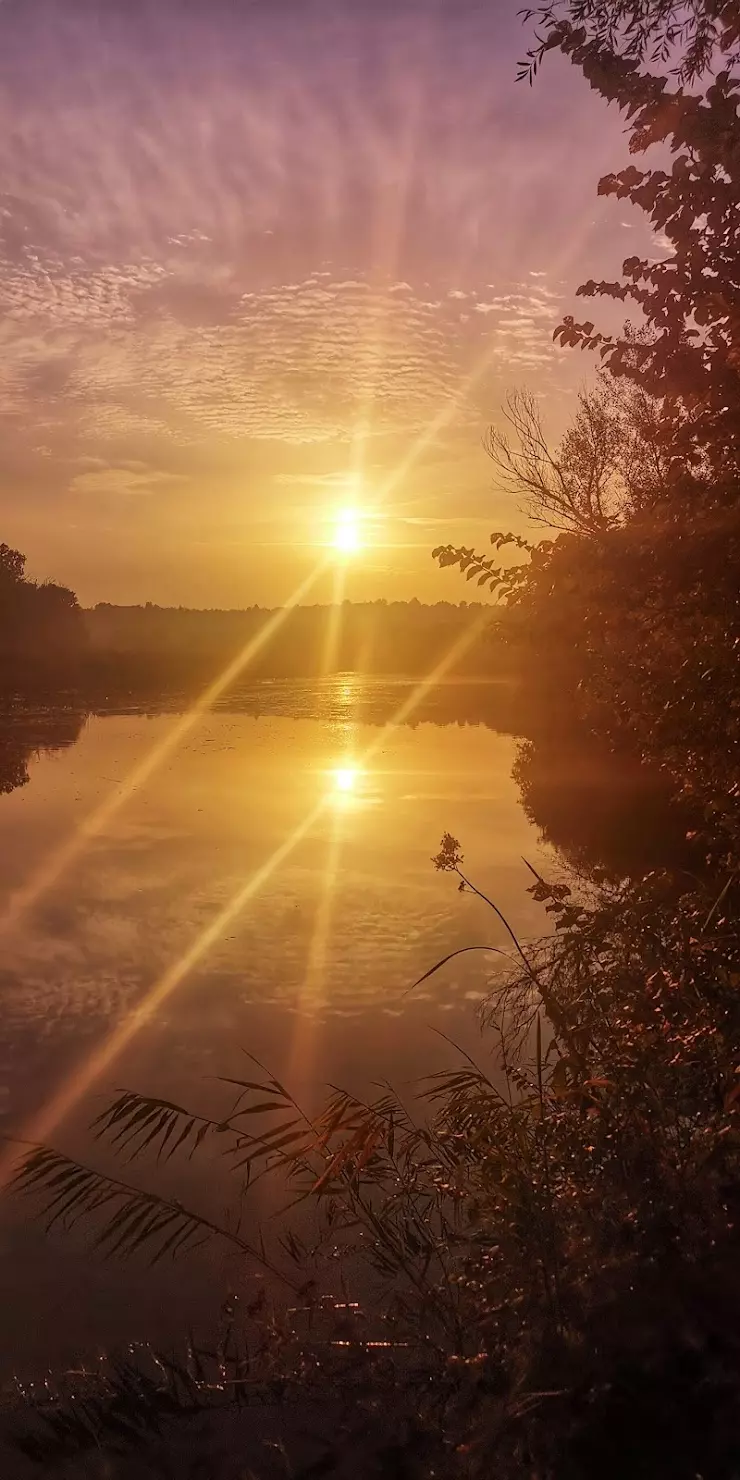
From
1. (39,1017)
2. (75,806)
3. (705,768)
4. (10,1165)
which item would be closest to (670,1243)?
(705,768)

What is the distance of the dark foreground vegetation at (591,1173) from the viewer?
459 cm

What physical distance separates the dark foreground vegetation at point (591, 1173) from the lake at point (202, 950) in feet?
1.40

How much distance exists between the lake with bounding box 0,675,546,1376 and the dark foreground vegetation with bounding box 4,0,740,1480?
428mm

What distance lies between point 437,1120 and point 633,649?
11.9 feet

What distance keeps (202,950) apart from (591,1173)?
22.6ft

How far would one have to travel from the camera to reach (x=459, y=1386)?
16.0 ft

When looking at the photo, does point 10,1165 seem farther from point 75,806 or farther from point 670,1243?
point 75,806

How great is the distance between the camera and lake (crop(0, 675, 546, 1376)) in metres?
6.18

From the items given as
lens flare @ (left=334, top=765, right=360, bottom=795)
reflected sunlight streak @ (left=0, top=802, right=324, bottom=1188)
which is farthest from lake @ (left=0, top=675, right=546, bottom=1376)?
lens flare @ (left=334, top=765, right=360, bottom=795)

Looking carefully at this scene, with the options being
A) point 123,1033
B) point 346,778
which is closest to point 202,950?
point 123,1033

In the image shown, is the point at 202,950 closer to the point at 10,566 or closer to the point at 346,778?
the point at 346,778

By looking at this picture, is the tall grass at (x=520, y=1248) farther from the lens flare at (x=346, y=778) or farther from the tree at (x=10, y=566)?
the tree at (x=10, y=566)

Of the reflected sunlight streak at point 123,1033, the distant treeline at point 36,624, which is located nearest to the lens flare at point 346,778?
the reflected sunlight streak at point 123,1033

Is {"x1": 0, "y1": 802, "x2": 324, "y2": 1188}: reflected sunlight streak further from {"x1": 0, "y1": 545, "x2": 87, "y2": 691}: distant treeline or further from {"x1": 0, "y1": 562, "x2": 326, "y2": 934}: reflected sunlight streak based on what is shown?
{"x1": 0, "y1": 545, "x2": 87, "y2": 691}: distant treeline
